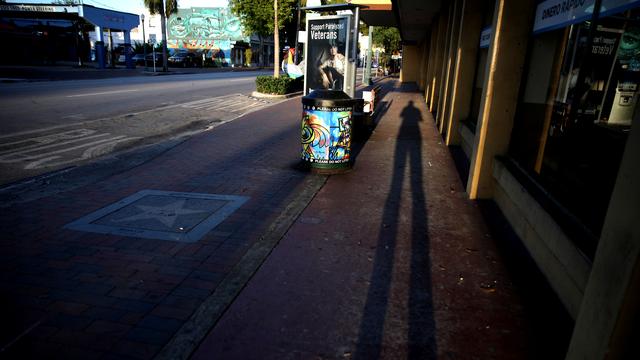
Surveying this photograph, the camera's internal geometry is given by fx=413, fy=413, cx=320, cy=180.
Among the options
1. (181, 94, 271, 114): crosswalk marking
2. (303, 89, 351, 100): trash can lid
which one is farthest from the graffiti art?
(303, 89, 351, 100): trash can lid

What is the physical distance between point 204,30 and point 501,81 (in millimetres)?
70771

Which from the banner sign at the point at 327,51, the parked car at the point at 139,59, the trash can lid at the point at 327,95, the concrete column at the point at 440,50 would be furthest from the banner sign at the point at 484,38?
the parked car at the point at 139,59

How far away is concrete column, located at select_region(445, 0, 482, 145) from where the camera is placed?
26.9 ft

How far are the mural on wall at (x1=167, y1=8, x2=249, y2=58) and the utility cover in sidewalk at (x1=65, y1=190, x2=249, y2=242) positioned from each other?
62.7 meters

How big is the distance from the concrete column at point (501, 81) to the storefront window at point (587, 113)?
13.5 inches

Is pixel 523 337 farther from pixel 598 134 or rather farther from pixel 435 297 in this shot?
pixel 598 134

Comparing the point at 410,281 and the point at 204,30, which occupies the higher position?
the point at 204,30

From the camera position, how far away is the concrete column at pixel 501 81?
518 cm

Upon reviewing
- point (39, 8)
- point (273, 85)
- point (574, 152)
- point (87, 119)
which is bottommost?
point (87, 119)

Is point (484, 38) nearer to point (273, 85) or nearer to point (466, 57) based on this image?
point (466, 57)

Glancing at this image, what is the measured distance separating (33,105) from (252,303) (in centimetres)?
1384

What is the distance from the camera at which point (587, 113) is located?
12.9 feet

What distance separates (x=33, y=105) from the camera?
1350 centimetres

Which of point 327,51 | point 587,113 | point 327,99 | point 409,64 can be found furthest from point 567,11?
point 409,64
